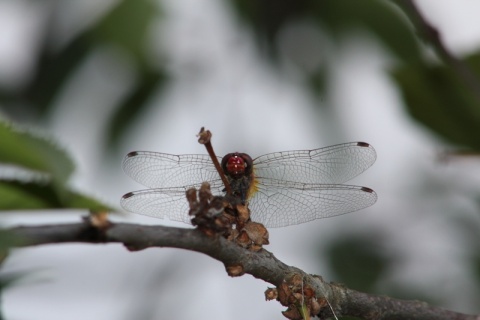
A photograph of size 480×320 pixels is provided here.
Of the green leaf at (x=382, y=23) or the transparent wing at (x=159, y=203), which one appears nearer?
the transparent wing at (x=159, y=203)

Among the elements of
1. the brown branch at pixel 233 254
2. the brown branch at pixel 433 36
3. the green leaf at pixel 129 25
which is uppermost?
the green leaf at pixel 129 25

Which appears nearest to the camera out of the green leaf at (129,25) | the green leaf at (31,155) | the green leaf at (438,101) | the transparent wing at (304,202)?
the green leaf at (31,155)

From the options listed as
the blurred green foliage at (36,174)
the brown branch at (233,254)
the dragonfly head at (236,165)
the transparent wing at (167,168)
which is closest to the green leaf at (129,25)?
the transparent wing at (167,168)

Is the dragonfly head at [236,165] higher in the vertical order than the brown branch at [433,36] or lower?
higher

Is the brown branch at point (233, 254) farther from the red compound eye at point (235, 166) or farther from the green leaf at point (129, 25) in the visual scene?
the green leaf at point (129, 25)

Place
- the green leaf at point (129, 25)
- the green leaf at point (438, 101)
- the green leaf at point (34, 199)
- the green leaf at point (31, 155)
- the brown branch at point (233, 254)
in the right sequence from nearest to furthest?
the brown branch at point (233, 254)
the green leaf at point (31, 155)
the green leaf at point (34, 199)
the green leaf at point (438, 101)
the green leaf at point (129, 25)

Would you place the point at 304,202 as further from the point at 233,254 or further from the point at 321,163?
the point at 233,254

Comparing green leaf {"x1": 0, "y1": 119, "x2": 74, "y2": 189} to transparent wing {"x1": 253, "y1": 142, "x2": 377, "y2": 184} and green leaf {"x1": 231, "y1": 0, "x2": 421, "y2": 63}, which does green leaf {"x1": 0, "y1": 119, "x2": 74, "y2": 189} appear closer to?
transparent wing {"x1": 253, "y1": 142, "x2": 377, "y2": 184}
